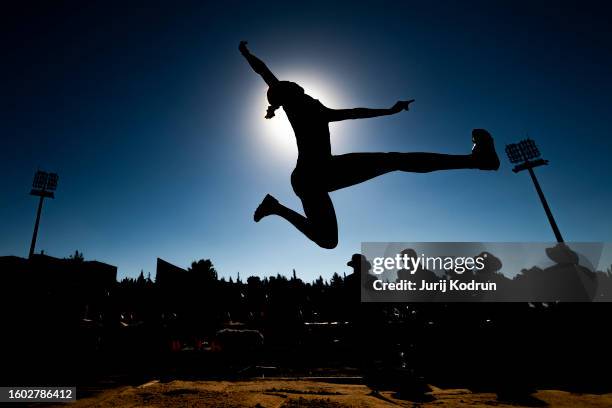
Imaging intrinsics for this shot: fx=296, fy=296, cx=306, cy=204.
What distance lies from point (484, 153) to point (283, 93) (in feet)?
6.21

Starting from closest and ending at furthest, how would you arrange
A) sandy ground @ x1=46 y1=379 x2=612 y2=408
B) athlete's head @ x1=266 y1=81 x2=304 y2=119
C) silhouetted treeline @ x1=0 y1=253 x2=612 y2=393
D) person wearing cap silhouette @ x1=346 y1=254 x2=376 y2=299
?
athlete's head @ x1=266 y1=81 x2=304 y2=119
sandy ground @ x1=46 y1=379 x2=612 y2=408
silhouetted treeline @ x1=0 y1=253 x2=612 y2=393
person wearing cap silhouette @ x1=346 y1=254 x2=376 y2=299

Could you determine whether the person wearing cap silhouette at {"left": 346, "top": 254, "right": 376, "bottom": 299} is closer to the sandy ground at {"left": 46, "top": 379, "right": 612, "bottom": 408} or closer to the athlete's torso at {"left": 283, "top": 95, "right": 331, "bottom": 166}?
the sandy ground at {"left": 46, "top": 379, "right": 612, "bottom": 408}

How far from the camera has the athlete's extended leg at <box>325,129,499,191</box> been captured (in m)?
2.49

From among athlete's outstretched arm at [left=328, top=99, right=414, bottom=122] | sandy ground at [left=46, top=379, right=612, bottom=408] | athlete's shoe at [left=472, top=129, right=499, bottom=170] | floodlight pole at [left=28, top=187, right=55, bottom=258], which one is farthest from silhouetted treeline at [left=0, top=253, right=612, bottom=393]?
floodlight pole at [left=28, top=187, right=55, bottom=258]

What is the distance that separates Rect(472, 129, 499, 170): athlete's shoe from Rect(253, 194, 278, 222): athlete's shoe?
1.93m

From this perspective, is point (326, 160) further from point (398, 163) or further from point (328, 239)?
point (328, 239)

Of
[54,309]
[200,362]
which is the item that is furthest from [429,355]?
[54,309]

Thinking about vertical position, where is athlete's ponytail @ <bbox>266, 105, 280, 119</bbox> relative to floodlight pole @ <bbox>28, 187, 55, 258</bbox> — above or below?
below

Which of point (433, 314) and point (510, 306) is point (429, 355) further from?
point (510, 306)

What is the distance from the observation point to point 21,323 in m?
9.71

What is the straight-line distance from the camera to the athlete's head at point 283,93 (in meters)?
2.77

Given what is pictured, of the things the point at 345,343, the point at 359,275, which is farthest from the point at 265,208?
the point at 345,343

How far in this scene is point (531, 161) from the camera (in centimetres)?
3031

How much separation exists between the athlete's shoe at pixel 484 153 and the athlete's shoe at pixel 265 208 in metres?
1.93
